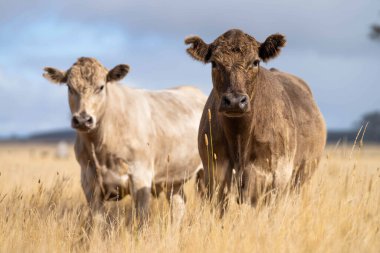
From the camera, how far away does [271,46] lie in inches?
273

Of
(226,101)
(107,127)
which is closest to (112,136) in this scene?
(107,127)

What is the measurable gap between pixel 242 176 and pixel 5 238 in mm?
2605

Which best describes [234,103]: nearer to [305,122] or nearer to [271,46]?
[271,46]

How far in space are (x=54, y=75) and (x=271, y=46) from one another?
3.47 metres

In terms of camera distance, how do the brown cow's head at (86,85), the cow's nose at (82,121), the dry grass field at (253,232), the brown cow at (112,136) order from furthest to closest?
the brown cow at (112,136)
the brown cow's head at (86,85)
the cow's nose at (82,121)
the dry grass field at (253,232)

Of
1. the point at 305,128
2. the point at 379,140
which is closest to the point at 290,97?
the point at 305,128

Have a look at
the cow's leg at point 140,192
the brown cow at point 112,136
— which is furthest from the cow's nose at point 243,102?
the cow's leg at point 140,192

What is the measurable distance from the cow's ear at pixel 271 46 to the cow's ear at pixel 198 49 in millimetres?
601

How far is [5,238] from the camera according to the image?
643 cm

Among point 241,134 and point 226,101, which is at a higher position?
point 226,101

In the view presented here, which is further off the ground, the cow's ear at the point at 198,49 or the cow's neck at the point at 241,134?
the cow's ear at the point at 198,49

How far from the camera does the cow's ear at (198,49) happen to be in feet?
22.7

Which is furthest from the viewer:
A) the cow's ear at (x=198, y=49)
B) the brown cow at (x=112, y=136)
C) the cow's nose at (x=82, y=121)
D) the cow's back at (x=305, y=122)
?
the brown cow at (x=112, y=136)

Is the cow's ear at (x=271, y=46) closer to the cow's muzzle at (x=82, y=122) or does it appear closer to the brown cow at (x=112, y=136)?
the brown cow at (x=112, y=136)
